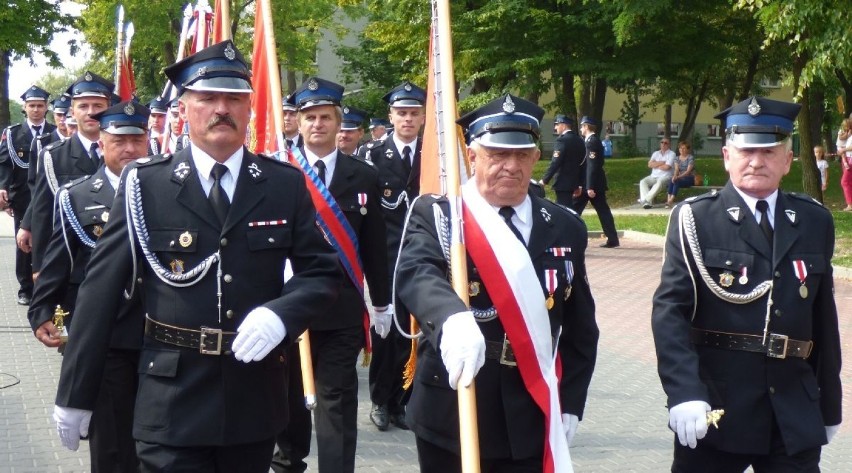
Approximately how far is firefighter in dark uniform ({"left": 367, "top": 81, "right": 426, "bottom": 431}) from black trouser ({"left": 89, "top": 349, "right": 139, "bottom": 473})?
2.77 metres

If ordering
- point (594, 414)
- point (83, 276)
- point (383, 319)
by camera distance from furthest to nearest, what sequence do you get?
point (594, 414)
point (383, 319)
point (83, 276)

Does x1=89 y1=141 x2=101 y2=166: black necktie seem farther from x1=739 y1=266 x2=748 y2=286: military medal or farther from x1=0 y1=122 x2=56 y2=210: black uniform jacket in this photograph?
x1=0 y1=122 x2=56 y2=210: black uniform jacket

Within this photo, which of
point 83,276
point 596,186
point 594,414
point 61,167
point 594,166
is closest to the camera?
point 83,276

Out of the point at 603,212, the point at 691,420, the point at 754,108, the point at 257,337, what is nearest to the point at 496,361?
the point at 691,420

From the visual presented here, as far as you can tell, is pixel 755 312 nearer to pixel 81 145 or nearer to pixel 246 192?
pixel 246 192

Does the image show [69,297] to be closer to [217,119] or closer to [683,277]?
[217,119]

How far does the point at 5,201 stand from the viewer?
569 inches

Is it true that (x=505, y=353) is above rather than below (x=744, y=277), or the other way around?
below

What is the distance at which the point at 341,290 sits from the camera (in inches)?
270

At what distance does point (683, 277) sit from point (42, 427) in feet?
15.8

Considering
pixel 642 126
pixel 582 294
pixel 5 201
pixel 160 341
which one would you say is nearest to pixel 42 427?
pixel 160 341

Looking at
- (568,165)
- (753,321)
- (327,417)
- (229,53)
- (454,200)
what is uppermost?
(229,53)

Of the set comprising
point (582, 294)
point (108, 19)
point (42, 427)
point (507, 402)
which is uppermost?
point (108, 19)

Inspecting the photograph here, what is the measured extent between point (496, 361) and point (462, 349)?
51 cm
